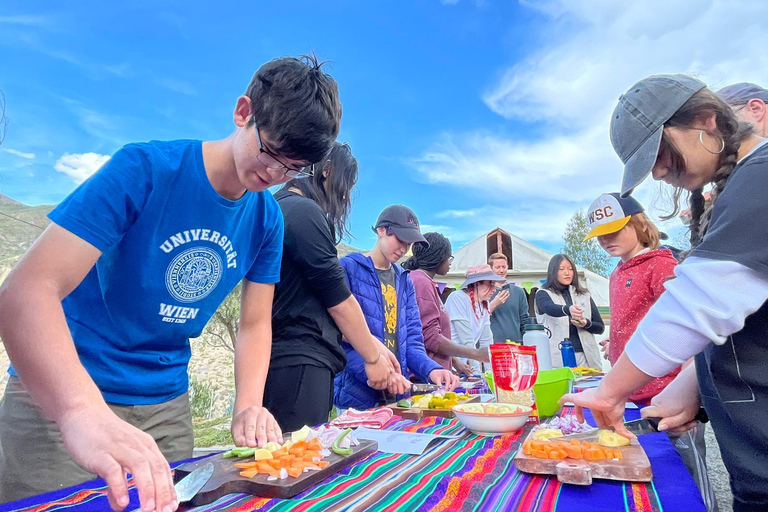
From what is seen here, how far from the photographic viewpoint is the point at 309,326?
6.25 ft

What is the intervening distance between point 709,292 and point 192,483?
1.02 m

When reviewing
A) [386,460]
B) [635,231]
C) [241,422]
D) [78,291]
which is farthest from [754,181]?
[635,231]

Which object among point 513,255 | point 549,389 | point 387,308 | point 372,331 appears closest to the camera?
point 549,389

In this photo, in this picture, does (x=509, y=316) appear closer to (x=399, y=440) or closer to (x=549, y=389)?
(x=549, y=389)

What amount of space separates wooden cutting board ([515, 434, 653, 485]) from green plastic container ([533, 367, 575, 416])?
63 centimetres

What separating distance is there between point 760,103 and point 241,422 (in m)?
1.91

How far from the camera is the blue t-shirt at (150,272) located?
1.22m

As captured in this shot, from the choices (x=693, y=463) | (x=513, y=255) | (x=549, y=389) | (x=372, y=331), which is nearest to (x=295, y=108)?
(x=549, y=389)

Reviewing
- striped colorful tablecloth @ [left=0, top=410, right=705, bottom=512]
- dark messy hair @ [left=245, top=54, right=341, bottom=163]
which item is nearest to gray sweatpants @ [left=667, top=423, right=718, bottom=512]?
striped colorful tablecloth @ [left=0, top=410, right=705, bottom=512]

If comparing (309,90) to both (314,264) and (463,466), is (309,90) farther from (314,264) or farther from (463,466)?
(463,466)

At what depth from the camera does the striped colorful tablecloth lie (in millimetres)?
839

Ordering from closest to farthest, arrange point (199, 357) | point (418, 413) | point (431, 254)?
1. point (418, 413)
2. point (431, 254)
3. point (199, 357)

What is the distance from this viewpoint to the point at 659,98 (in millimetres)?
1165

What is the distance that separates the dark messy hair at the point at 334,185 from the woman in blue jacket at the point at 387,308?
38cm
